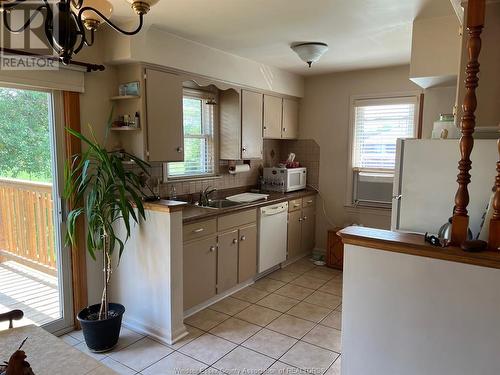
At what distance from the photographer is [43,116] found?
274 cm

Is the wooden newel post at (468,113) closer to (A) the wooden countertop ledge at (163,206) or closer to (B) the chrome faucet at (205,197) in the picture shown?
(A) the wooden countertop ledge at (163,206)

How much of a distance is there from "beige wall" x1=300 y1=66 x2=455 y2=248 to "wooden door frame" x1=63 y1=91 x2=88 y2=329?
3.12 metres

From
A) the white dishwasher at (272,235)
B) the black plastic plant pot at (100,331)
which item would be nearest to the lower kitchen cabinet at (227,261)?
the white dishwasher at (272,235)

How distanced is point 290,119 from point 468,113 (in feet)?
11.8

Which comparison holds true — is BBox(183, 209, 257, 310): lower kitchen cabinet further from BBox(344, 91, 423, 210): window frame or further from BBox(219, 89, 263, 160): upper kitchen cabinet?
BBox(344, 91, 423, 210): window frame

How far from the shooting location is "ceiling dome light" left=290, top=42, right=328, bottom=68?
3311mm

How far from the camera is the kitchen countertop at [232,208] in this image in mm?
3118

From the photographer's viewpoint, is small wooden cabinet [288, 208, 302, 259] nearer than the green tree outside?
No

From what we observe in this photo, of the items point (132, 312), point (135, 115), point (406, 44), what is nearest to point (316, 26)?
point (406, 44)

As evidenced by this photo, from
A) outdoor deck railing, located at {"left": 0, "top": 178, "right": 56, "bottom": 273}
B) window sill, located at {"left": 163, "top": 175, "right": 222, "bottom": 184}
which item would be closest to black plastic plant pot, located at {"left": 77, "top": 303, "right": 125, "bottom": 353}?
outdoor deck railing, located at {"left": 0, "top": 178, "right": 56, "bottom": 273}

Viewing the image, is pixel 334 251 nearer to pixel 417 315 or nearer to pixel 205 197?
pixel 205 197

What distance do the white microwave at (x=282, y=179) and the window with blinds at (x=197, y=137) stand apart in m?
0.85

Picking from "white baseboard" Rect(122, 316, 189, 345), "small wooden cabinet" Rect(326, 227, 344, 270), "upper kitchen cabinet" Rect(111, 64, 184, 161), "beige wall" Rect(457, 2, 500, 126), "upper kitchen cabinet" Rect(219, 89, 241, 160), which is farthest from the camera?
"small wooden cabinet" Rect(326, 227, 344, 270)

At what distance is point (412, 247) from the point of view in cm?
156
